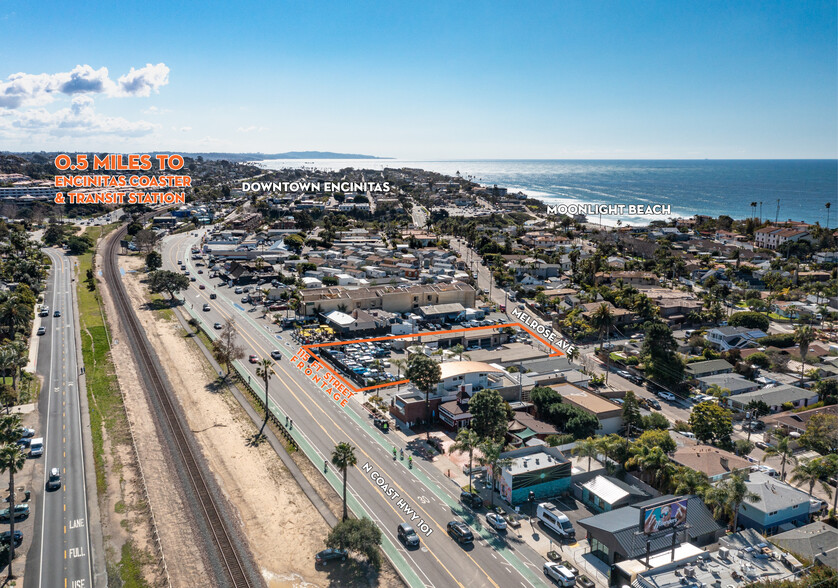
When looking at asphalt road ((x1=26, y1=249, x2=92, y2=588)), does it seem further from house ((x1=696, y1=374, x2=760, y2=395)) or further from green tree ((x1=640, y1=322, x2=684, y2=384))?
house ((x1=696, y1=374, x2=760, y2=395))

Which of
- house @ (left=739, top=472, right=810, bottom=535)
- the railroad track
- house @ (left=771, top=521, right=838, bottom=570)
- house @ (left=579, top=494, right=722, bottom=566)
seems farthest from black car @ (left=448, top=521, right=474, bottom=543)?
house @ (left=739, top=472, right=810, bottom=535)

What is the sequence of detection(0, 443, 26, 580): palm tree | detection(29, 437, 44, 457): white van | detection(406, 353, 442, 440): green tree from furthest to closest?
detection(406, 353, 442, 440): green tree
detection(29, 437, 44, 457): white van
detection(0, 443, 26, 580): palm tree

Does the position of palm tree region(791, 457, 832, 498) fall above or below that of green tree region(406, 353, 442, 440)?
below

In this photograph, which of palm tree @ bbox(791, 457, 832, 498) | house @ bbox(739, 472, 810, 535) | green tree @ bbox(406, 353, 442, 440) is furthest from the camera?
green tree @ bbox(406, 353, 442, 440)

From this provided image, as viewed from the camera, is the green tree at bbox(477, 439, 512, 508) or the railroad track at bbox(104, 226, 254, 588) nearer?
the railroad track at bbox(104, 226, 254, 588)

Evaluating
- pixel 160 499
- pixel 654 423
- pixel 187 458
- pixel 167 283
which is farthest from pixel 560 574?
pixel 167 283
